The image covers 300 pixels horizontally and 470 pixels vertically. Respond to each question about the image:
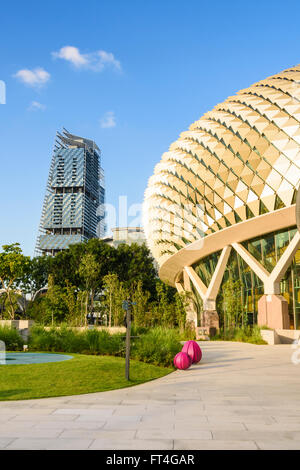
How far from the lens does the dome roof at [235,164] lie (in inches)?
1160

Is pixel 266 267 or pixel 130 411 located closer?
pixel 130 411

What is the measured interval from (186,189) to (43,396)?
30.5 metres

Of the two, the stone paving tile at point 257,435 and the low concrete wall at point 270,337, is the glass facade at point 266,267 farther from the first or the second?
the stone paving tile at point 257,435

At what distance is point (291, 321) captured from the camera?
30391mm

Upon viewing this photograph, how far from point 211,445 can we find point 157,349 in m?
9.96

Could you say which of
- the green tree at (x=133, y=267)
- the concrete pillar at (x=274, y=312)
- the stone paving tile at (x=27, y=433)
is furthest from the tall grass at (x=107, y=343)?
the green tree at (x=133, y=267)

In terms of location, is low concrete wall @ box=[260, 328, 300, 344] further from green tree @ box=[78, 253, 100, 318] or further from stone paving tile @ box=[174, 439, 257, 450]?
stone paving tile @ box=[174, 439, 257, 450]

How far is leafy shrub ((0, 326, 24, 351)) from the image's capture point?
19281 mm

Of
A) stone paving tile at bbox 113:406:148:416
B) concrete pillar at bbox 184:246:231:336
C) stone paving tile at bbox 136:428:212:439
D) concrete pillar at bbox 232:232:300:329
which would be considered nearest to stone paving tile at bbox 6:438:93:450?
stone paving tile at bbox 136:428:212:439

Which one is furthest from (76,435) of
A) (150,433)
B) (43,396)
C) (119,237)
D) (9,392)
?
(119,237)

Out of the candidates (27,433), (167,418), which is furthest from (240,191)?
(27,433)

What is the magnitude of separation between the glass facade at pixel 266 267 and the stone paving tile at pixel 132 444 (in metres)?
27.2

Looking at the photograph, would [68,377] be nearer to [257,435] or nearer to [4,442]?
[4,442]

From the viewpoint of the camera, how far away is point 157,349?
49.7ft
